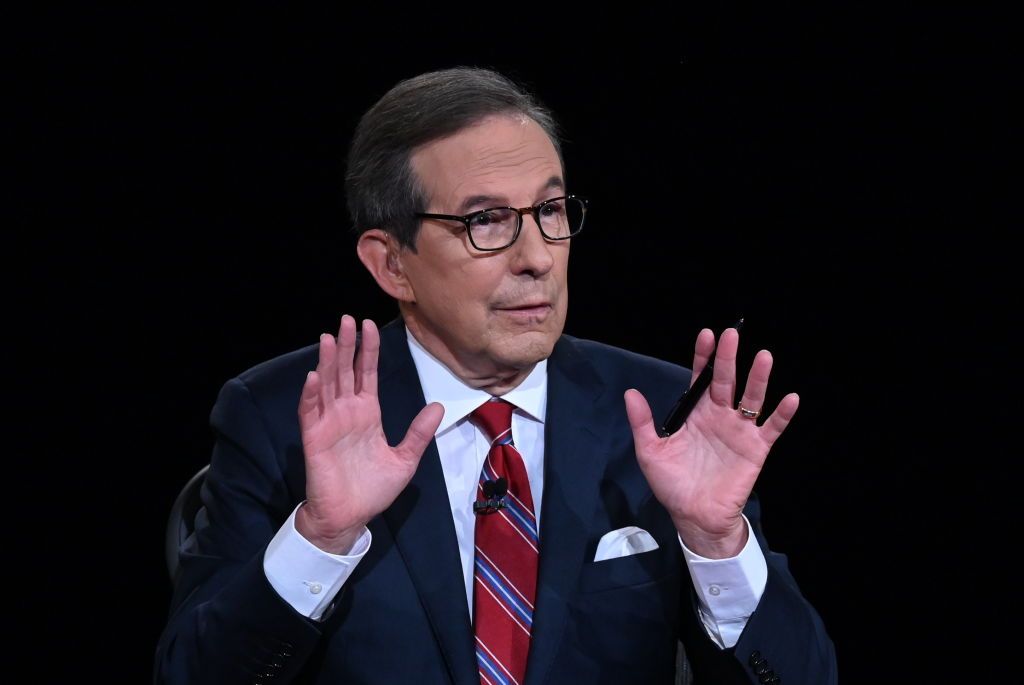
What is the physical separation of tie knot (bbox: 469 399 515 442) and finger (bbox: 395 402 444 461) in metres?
0.26

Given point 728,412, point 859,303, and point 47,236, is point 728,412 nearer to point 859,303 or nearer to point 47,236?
point 859,303

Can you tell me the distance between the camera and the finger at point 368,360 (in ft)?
6.54

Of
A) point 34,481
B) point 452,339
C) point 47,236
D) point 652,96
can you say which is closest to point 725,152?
point 652,96

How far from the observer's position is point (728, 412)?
6.65ft

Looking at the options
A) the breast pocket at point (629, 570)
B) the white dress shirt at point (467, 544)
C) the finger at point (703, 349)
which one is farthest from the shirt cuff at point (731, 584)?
the finger at point (703, 349)

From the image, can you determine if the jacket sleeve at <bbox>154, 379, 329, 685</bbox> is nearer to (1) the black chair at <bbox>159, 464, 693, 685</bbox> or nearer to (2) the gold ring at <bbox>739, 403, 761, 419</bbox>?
(1) the black chair at <bbox>159, 464, 693, 685</bbox>

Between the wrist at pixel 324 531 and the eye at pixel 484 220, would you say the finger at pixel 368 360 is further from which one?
the eye at pixel 484 220

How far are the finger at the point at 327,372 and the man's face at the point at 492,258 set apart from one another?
13.0 inches

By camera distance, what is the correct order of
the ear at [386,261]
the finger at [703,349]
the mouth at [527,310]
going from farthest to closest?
the ear at [386,261]
the mouth at [527,310]
the finger at [703,349]

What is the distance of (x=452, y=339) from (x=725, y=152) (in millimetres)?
1005

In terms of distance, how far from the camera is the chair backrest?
2.45 metres

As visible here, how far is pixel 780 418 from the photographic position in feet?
6.44

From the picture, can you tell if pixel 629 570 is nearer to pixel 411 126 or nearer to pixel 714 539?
pixel 714 539

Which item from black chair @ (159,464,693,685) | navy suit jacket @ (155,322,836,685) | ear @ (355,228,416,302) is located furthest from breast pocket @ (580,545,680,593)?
black chair @ (159,464,693,685)
